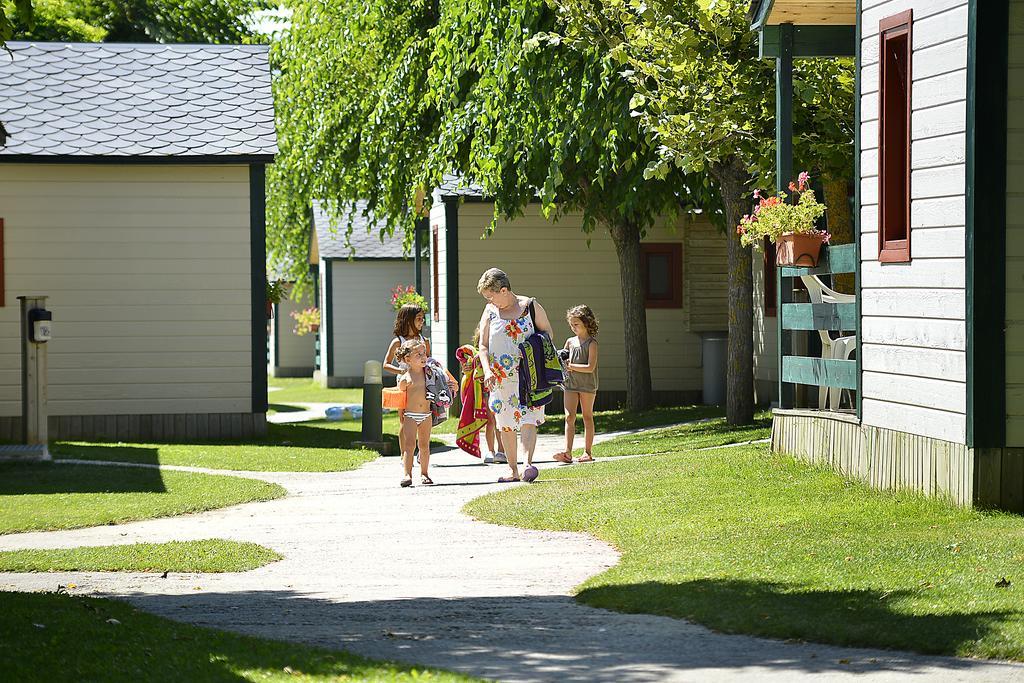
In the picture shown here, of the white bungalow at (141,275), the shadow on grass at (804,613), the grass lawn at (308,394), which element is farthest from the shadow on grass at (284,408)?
the shadow on grass at (804,613)

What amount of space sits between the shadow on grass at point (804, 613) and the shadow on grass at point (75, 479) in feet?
22.8

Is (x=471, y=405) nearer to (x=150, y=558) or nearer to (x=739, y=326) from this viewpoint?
(x=739, y=326)

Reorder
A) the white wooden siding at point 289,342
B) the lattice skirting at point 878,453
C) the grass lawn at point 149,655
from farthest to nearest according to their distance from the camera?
the white wooden siding at point 289,342, the lattice skirting at point 878,453, the grass lawn at point 149,655

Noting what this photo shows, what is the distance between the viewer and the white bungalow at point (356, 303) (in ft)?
125

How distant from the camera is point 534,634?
7.23 metres

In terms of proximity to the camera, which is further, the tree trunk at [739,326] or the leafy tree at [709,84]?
the tree trunk at [739,326]

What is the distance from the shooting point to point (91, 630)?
696 centimetres

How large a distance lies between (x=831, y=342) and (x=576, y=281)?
12.4 metres

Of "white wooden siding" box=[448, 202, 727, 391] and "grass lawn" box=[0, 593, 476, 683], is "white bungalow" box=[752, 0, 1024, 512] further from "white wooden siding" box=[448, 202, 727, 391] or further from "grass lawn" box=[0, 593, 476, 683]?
"white wooden siding" box=[448, 202, 727, 391]

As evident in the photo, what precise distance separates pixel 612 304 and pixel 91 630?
759 inches

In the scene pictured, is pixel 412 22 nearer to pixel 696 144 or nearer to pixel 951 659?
pixel 696 144

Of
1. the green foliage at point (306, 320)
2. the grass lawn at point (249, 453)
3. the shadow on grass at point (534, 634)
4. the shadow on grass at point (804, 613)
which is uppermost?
the green foliage at point (306, 320)

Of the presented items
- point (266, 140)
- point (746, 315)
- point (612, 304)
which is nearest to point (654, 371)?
point (612, 304)

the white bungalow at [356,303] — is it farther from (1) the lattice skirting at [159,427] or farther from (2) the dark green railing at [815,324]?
(2) the dark green railing at [815,324]
